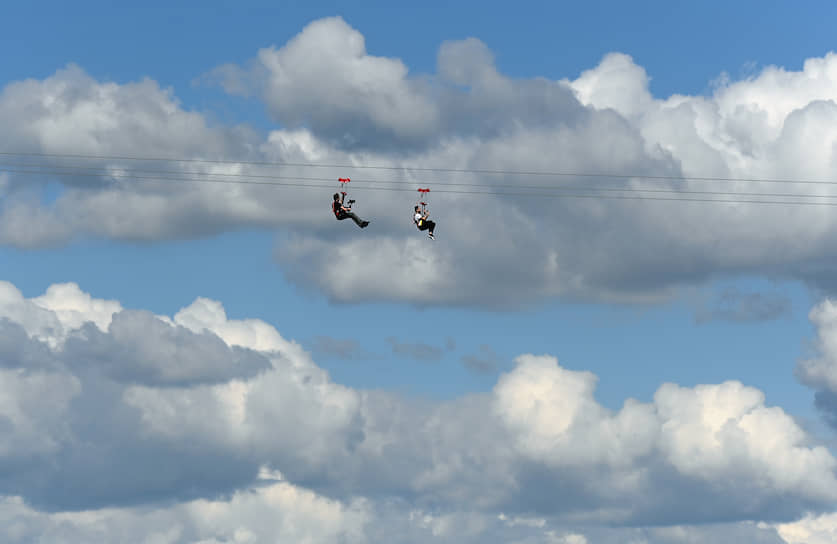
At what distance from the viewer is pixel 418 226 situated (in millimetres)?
199625

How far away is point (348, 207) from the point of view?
655 ft

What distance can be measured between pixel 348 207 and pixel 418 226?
21.1ft
